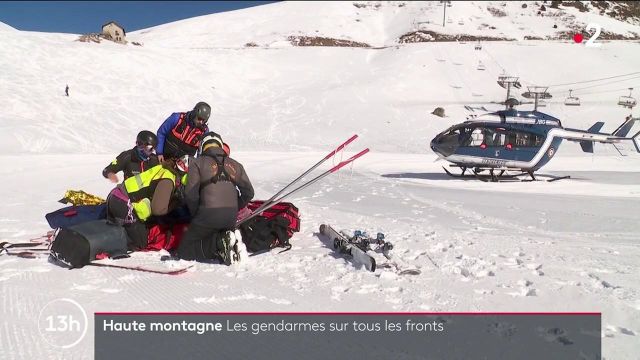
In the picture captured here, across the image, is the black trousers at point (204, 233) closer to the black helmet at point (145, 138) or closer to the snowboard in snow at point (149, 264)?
the snowboard in snow at point (149, 264)

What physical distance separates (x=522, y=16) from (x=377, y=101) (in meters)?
54.0

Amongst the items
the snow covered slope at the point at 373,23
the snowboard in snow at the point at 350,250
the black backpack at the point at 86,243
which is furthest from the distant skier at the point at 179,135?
the snow covered slope at the point at 373,23

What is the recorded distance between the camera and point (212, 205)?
15.0ft

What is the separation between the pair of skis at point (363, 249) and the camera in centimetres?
436

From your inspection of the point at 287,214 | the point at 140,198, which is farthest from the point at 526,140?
the point at 140,198

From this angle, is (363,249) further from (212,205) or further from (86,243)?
(86,243)

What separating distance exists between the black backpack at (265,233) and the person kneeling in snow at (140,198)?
96 centimetres

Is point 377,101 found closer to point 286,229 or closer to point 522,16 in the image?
point 286,229

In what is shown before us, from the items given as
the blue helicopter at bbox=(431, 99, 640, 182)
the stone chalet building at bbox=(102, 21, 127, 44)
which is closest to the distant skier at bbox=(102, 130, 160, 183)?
Answer: the blue helicopter at bbox=(431, 99, 640, 182)

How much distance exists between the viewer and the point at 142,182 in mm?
4719

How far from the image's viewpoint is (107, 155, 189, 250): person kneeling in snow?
4719mm

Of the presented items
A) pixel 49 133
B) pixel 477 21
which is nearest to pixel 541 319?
pixel 49 133

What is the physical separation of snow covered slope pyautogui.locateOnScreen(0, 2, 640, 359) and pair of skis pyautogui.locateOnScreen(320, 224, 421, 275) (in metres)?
0.13

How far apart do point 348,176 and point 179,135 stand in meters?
7.50
